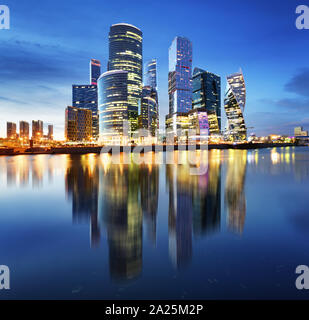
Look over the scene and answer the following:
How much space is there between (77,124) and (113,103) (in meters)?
45.6

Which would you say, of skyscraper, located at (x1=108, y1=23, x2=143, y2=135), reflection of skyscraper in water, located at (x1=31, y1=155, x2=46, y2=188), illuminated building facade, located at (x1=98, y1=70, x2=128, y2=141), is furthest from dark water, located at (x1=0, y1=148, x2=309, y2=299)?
skyscraper, located at (x1=108, y1=23, x2=143, y2=135)

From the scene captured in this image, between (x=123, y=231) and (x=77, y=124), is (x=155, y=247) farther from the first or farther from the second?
(x=77, y=124)

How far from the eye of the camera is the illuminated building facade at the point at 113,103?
153250 mm

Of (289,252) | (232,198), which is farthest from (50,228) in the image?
(232,198)

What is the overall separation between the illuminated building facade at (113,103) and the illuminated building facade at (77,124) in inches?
1096

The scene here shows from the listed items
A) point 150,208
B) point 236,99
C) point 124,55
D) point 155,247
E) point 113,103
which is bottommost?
point 155,247

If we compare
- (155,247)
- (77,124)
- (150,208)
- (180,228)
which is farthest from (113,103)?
(155,247)

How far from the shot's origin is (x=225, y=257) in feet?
18.2

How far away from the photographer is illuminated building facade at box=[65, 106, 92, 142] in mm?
172125

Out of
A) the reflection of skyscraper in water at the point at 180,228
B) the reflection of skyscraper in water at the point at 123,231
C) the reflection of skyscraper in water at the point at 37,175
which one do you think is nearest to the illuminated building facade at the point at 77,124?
the reflection of skyscraper in water at the point at 37,175

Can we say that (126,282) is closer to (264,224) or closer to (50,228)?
(50,228)

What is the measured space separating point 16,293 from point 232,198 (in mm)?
11670

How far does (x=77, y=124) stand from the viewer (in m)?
176

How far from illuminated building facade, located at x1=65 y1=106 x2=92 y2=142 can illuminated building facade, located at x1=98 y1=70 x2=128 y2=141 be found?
2785 cm
